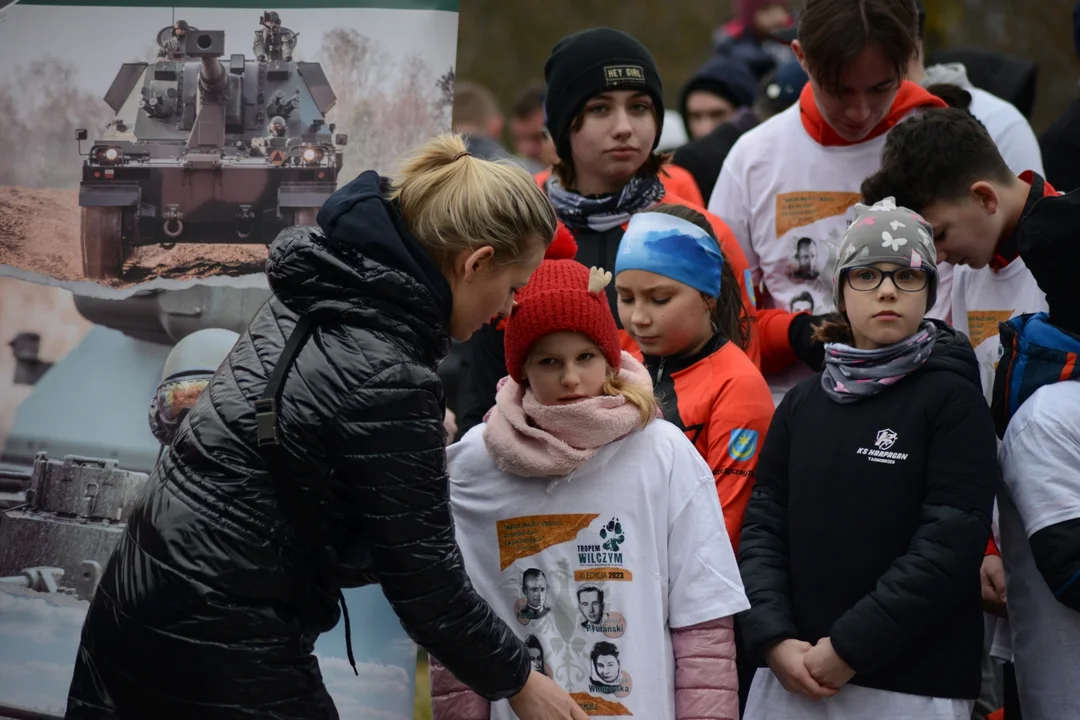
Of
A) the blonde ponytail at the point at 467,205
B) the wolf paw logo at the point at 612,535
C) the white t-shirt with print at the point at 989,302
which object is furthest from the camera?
the white t-shirt with print at the point at 989,302

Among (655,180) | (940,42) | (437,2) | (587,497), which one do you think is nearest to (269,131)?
(437,2)

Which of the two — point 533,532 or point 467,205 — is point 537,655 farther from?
point 467,205

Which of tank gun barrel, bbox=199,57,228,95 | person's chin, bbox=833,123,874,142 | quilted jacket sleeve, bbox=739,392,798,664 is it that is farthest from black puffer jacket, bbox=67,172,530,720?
person's chin, bbox=833,123,874,142

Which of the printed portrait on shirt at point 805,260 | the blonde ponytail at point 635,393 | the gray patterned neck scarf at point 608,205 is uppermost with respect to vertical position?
the gray patterned neck scarf at point 608,205

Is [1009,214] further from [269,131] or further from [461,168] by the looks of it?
[269,131]

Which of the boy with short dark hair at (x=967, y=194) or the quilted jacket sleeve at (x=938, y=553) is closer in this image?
the quilted jacket sleeve at (x=938, y=553)

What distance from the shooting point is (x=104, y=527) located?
12.9 feet

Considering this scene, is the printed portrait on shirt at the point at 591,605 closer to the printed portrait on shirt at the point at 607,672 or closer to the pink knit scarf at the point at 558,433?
the printed portrait on shirt at the point at 607,672

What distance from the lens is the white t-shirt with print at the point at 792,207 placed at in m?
4.22

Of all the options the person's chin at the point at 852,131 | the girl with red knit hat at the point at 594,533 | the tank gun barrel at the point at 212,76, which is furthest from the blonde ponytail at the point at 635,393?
the tank gun barrel at the point at 212,76

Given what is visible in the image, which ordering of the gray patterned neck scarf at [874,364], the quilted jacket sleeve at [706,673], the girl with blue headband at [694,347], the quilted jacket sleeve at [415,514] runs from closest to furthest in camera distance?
the quilted jacket sleeve at [415,514] < the quilted jacket sleeve at [706,673] < the gray patterned neck scarf at [874,364] < the girl with blue headband at [694,347]

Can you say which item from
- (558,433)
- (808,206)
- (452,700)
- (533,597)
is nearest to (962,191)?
(808,206)

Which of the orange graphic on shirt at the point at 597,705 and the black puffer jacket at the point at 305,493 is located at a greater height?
the black puffer jacket at the point at 305,493

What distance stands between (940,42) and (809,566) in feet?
25.8
